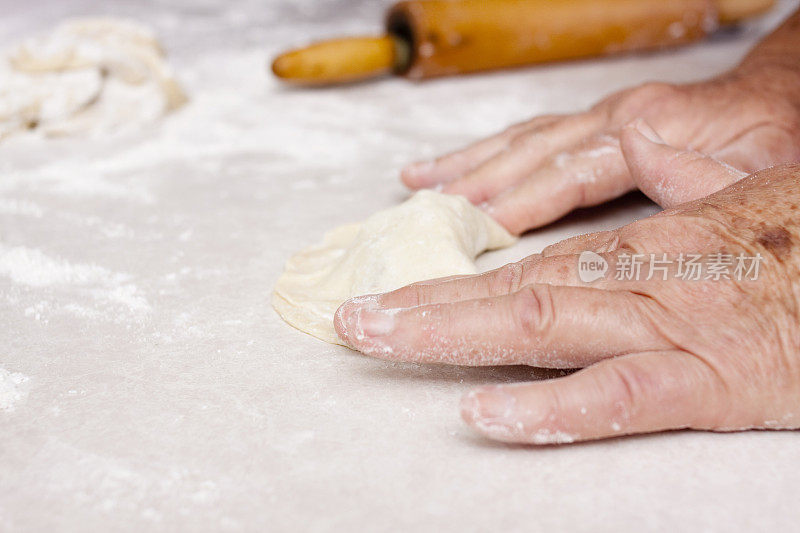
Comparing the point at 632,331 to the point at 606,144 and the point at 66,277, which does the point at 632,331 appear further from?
the point at 66,277

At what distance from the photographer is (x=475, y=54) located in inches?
98.0

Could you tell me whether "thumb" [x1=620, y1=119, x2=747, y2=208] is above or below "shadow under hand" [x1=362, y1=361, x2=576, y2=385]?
above

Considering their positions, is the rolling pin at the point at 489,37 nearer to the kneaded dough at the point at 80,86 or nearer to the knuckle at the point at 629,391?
the kneaded dough at the point at 80,86

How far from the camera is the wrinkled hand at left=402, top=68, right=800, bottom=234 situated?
56.6 inches

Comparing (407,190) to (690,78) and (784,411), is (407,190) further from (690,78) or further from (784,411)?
(690,78)

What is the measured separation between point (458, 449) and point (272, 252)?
686 mm

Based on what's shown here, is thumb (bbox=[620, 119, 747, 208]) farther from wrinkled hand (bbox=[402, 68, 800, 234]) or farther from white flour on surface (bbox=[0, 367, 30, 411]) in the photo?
white flour on surface (bbox=[0, 367, 30, 411])

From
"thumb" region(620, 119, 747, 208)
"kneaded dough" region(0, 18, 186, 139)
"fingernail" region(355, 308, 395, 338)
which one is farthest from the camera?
"kneaded dough" region(0, 18, 186, 139)

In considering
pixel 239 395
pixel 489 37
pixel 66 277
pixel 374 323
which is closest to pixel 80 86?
pixel 66 277

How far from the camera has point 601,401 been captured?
85 centimetres

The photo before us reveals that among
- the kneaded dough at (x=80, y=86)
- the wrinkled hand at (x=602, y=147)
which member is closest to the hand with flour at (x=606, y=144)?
the wrinkled hand at (x=602, y=147)

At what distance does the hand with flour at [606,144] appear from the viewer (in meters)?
1.44

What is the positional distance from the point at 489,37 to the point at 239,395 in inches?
70.8

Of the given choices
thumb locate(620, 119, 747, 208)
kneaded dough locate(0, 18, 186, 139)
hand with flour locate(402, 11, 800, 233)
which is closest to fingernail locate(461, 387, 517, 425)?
thumb locate(620, 119, 747, 208)
